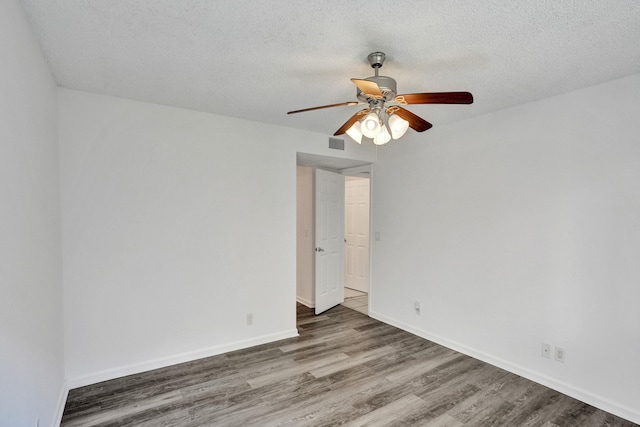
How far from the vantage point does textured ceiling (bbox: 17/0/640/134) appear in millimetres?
1568

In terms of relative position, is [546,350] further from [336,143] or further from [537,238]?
[336,143]

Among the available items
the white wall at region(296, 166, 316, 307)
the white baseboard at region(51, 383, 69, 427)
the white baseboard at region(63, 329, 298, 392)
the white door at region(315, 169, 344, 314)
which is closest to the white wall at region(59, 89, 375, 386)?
the white baseboard at region(63, 329, 298, 392)

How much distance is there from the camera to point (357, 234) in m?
5.84

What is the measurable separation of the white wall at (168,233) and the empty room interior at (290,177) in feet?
0.05

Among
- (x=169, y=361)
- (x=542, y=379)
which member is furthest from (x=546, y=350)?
(x=169, y=361)

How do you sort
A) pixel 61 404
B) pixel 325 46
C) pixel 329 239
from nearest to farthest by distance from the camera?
pixel 325 46 < pixel 61 404 < pixel 329 239

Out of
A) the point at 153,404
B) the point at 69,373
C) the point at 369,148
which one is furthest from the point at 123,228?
the point at 369,148

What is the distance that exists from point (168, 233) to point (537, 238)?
3256mm

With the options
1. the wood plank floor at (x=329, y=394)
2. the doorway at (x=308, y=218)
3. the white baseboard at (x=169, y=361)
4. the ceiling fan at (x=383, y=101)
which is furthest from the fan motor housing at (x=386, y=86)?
the white baseboard at (x=169, y=361)

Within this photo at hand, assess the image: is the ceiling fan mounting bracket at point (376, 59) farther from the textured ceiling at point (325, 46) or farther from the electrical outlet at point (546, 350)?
the electrical outlet at point (546, 350)

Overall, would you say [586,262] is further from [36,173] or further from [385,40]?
[36,173]

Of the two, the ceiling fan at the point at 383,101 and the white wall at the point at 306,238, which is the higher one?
the ceiling fan at the point at 383,101

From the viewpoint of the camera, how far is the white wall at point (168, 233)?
2576mm

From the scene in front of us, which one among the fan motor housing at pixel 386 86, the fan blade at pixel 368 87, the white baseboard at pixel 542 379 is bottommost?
the white baseboard at pixel 542 379
